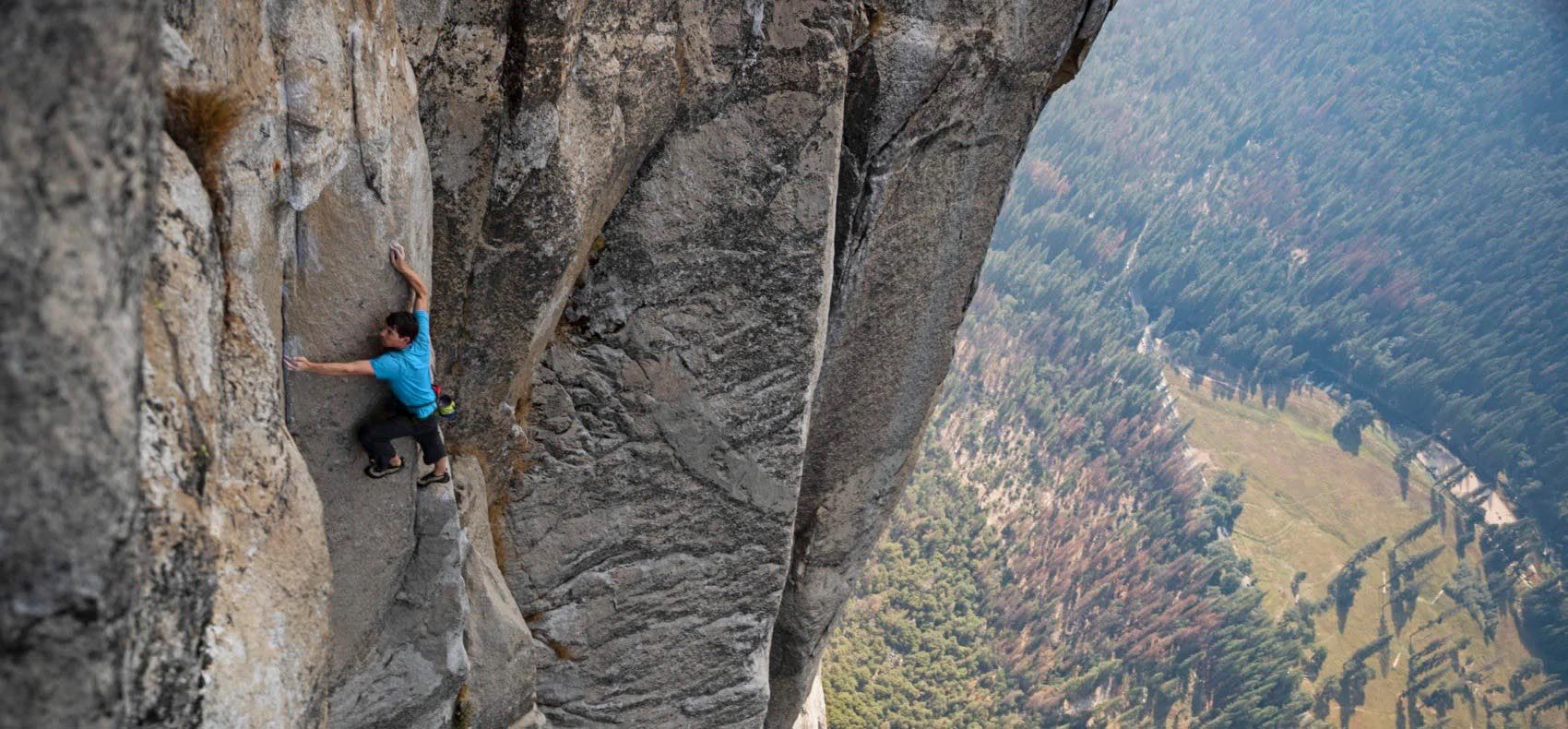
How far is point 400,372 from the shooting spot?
5.27 metres

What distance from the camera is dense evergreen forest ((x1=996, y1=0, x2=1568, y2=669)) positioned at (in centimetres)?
10856

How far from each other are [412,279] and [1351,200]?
162 meters

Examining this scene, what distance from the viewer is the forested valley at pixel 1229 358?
184 feet

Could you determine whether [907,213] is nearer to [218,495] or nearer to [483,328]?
[483,328]

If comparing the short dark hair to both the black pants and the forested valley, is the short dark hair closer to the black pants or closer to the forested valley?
the black pants

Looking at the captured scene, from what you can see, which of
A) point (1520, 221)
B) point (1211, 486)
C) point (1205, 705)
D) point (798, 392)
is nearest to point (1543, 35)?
point (1520, 221)

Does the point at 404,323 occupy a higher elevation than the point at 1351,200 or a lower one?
lower

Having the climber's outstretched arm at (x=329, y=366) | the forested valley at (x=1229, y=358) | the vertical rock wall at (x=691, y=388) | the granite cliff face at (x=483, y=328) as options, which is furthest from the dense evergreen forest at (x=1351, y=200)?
the climber's outstretched arm at (x=329, y=366)

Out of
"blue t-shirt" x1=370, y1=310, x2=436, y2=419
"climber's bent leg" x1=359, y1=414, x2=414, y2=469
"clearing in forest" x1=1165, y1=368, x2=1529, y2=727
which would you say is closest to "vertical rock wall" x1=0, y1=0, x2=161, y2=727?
"blue t-shirt" x1=370, y1=310, x2=436, y2=419

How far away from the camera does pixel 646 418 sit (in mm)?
7973

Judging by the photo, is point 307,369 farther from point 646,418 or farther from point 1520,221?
point 1520,221

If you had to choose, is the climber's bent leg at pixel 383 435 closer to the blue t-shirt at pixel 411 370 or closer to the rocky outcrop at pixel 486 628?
the blue t-shirt at pixel 411 370

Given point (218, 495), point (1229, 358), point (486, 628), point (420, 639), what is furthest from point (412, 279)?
point (1229, 358)

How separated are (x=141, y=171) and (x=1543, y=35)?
187233 mm
